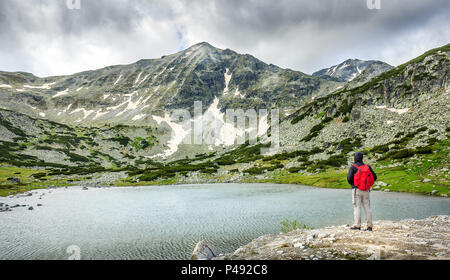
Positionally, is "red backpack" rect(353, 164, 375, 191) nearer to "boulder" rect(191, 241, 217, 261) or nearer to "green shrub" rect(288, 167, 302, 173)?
"boulder" rect(191, 241, 217, 261)

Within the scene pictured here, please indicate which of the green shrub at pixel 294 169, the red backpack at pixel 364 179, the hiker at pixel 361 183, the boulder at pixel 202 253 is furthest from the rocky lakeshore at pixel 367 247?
the green shrub at pixel 294 169

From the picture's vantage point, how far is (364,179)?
38.6 feet

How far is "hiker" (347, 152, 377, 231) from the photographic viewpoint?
11.8 m

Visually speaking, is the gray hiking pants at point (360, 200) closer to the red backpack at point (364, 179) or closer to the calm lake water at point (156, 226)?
the red backpack at point (364, 179)

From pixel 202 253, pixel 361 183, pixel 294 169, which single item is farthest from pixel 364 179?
pixel 294 169

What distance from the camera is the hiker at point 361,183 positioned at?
11.8 meters

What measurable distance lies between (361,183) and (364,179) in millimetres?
271

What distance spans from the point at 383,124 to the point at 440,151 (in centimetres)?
3966

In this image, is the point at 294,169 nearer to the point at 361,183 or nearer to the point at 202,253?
the point at 361,183

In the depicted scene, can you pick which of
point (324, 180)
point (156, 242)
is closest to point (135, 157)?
point (324, 180)

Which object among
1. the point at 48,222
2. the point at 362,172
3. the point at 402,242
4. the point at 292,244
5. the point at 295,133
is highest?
the point at 295,133

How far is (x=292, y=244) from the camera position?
11148mm
